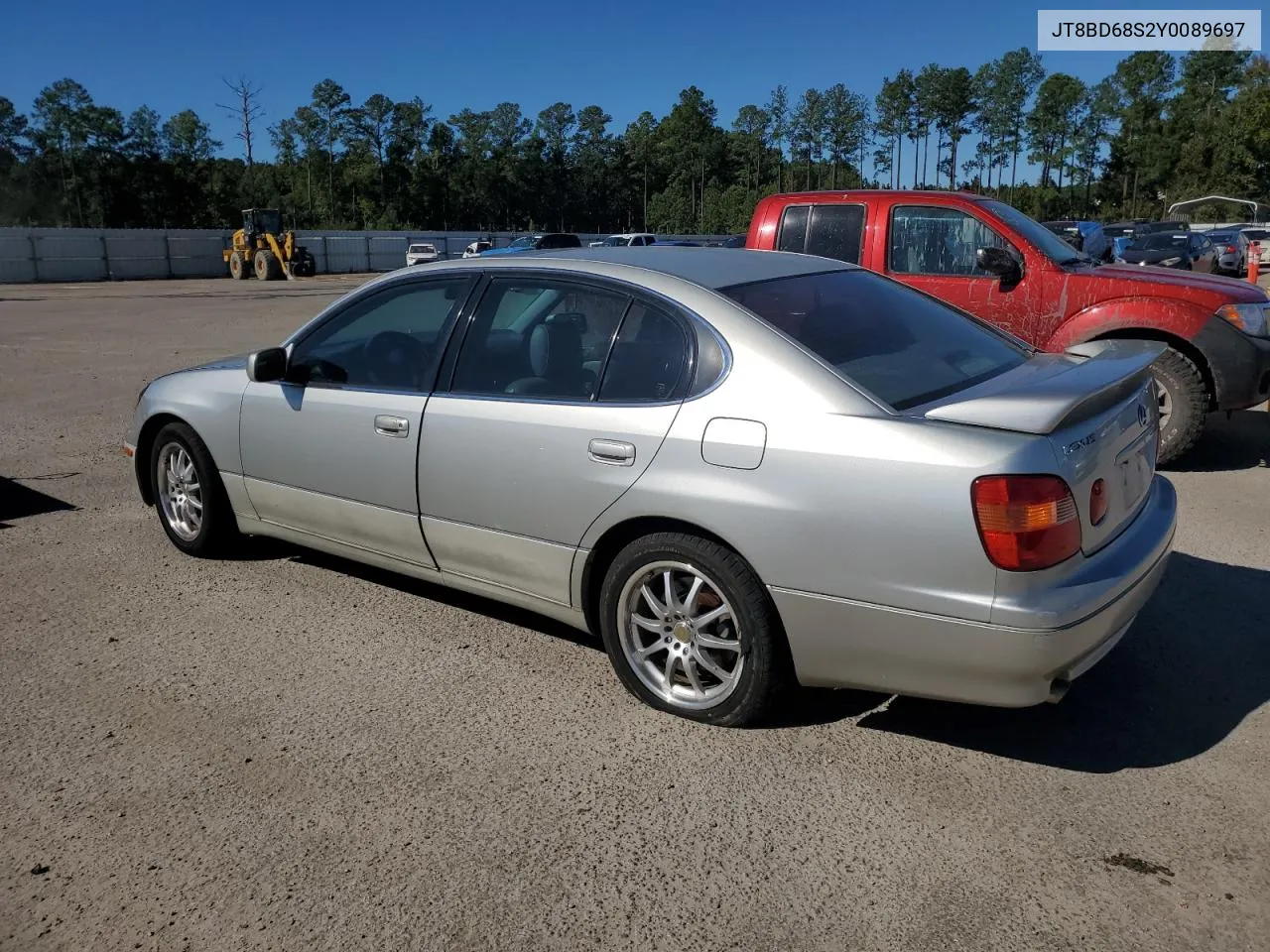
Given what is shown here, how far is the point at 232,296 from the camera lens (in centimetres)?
3053

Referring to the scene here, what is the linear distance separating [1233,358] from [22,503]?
782 cm

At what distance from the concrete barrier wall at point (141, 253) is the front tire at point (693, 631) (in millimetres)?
34420

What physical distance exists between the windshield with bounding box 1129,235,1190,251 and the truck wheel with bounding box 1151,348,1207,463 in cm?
2111

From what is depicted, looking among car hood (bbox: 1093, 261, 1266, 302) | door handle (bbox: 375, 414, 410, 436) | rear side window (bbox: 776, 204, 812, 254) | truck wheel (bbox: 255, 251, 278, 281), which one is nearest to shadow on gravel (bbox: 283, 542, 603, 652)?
door handle (bbox: 375, 414, 410, 436)

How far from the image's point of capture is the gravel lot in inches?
→ 101

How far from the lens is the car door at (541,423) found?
11.5 ft

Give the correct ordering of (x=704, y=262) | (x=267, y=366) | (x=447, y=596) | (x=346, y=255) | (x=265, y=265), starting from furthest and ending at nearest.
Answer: (x=346, y=255) → (x=265, y=265) → (x=447, y=596) → (x=267, y=366) → (x=704, y=262)

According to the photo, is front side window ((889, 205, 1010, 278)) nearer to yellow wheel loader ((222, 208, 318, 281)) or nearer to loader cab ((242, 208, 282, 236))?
yellow wheel loader ((222, 208, 318, 281))

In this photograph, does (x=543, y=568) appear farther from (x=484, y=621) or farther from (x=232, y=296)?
(x=232, y=296)

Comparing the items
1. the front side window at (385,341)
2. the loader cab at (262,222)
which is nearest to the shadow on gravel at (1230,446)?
the front side window at (385,341)

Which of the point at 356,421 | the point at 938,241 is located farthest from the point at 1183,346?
the point at 356,421

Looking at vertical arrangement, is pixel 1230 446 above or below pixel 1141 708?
above

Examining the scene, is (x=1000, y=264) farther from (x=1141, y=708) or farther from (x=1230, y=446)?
(x=1141, y=708)

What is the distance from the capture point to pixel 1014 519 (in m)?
2.81
